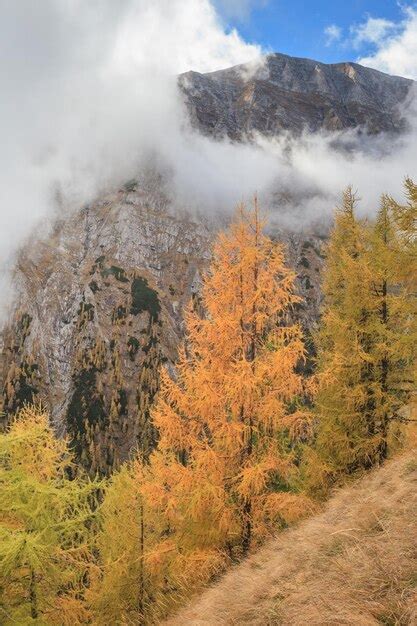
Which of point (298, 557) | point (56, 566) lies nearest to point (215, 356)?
point (298, 557)

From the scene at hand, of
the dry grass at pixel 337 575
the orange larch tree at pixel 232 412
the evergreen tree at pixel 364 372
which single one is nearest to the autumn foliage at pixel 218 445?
the orange larch tree at pixel 232 412

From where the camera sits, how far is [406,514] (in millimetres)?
7141

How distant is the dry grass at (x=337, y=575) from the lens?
5.07 metres

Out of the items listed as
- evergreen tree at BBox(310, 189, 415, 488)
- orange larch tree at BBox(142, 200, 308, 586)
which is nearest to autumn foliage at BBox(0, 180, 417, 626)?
orange larch tree at BBox(142, 200, 308, 586)

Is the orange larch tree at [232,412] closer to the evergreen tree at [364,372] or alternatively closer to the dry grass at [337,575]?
the dry grass at [337,575]

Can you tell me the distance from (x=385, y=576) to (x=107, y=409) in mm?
196074

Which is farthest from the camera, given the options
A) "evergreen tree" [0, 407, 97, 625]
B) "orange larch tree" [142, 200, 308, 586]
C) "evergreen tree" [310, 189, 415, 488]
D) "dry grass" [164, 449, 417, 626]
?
"evergreen tree" [310, 189, 415, 488]

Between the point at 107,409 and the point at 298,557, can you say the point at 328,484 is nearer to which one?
the point at 298,557

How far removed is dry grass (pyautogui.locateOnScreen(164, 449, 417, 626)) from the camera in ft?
16.6

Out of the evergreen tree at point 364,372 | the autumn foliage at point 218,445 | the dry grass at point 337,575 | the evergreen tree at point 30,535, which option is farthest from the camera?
the evergreen tree at point 364,372

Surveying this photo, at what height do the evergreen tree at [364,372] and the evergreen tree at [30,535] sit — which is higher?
the evergreen tree at [364,372]

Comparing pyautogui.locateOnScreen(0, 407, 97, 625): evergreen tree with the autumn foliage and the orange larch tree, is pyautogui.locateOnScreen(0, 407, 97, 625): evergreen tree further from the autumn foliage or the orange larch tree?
the orange larch tree

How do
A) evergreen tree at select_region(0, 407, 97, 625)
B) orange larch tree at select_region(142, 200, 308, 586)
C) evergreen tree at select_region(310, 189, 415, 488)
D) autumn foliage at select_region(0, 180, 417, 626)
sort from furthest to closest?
evergreen tree at select_region(310, 189, 415, 488) → orange larch tree at select_region(142, 200, 308, 586) → autumn foliage at select_region(0, 180, 417, 626) → evergreen tree at select_region(0, 407, 97, 625)

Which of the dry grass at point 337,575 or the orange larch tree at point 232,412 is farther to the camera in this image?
the orange larch tree at point 232,412
